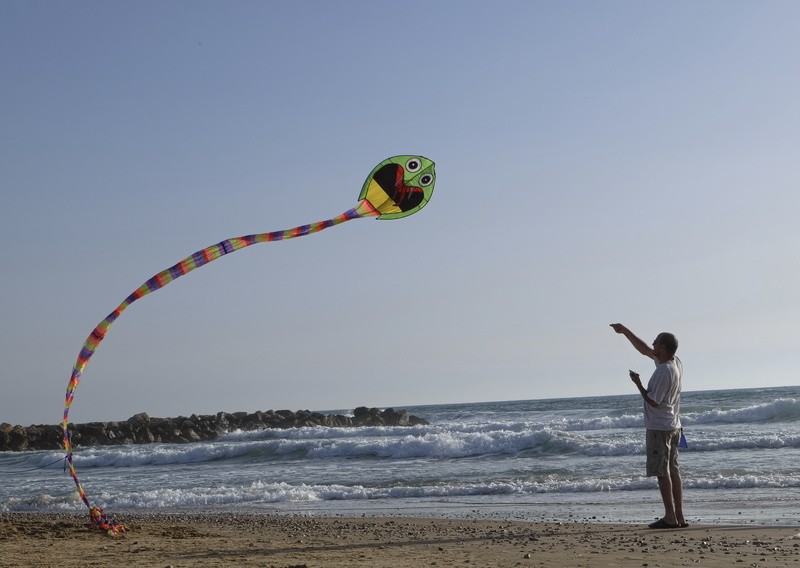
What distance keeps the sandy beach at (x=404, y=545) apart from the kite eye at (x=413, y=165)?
296 centimetres

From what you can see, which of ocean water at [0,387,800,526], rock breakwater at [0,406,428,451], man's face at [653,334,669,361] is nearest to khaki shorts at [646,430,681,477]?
man's face at [653,334,669,361]

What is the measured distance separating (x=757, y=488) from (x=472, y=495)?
3674 mm

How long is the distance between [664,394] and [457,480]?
281 inches

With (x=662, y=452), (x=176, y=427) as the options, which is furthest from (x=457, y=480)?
(x=176, y=427)

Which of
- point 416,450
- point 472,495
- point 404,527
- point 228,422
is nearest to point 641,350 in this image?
point 404,527

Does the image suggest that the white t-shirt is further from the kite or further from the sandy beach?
the kite

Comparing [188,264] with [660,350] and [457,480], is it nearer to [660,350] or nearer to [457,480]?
[660,350]

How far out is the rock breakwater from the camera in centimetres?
3622

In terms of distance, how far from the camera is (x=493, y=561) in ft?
21.0

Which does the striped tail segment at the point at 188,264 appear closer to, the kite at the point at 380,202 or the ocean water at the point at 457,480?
the kite at the point at 380,202

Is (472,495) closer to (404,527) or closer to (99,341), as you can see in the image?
(404,527)

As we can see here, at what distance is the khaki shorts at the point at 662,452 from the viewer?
744cm

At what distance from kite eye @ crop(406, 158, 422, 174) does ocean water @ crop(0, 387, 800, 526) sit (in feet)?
13.4

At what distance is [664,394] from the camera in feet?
24.5
